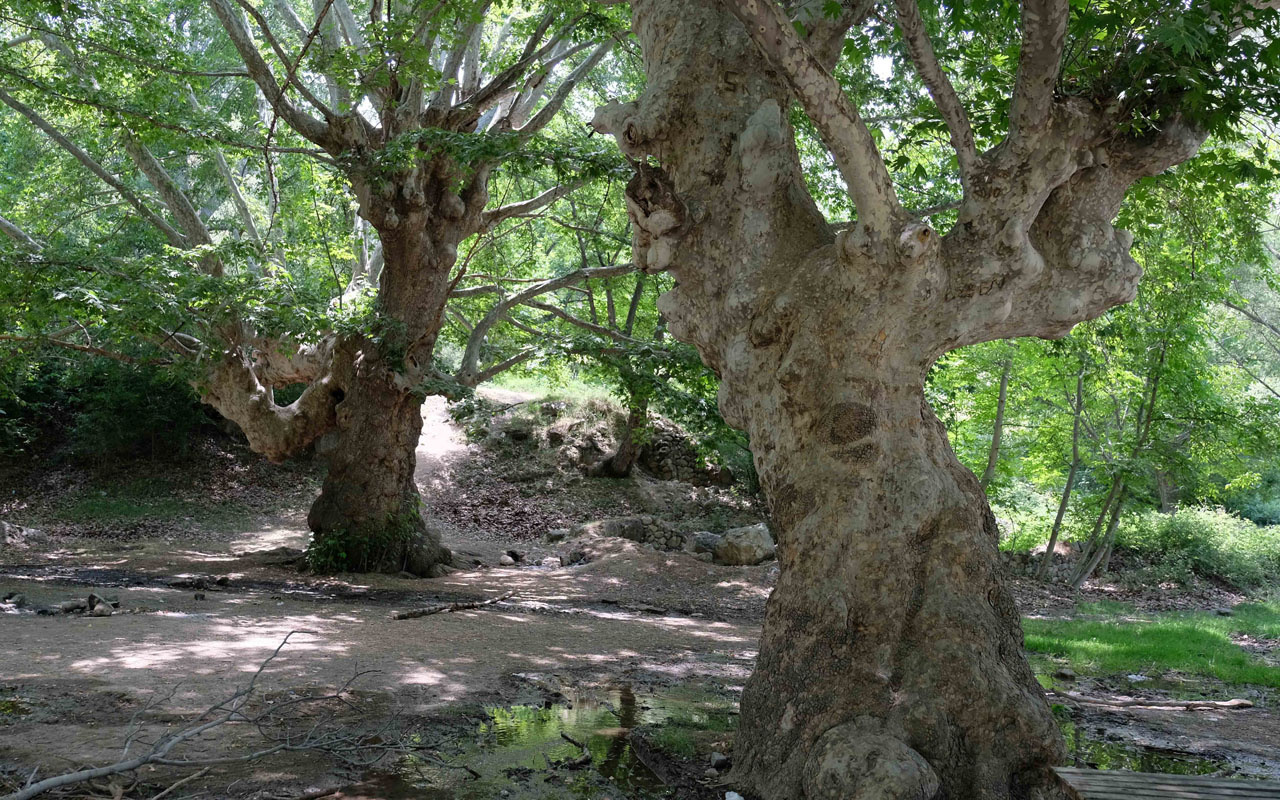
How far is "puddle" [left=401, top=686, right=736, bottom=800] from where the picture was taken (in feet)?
12.8

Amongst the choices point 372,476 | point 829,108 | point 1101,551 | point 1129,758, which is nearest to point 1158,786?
point 1129,758

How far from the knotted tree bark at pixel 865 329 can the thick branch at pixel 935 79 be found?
15mm

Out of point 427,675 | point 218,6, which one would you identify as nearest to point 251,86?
point 218,6

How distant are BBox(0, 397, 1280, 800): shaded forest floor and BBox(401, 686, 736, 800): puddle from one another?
17mm

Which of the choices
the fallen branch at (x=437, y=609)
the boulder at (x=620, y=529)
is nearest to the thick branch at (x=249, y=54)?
the fallen branch at (x=437, y=609)

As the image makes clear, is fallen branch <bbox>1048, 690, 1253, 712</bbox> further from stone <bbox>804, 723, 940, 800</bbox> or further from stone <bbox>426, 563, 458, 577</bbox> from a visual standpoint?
stone <bbox>426, 563, 458, 577</bbox>

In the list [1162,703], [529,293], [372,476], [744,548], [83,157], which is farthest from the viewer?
[744,548]

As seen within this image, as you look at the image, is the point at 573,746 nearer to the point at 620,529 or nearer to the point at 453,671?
the point at 453,671

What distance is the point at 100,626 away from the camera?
6840mm

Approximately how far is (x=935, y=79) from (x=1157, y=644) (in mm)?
7080

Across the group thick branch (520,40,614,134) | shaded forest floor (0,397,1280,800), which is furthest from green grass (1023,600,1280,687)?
thick branch (520,40,614,134)

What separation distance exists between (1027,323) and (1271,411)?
10801mm

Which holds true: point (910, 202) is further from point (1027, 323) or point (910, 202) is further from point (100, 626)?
point (100, 626)

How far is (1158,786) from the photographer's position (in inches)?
160
